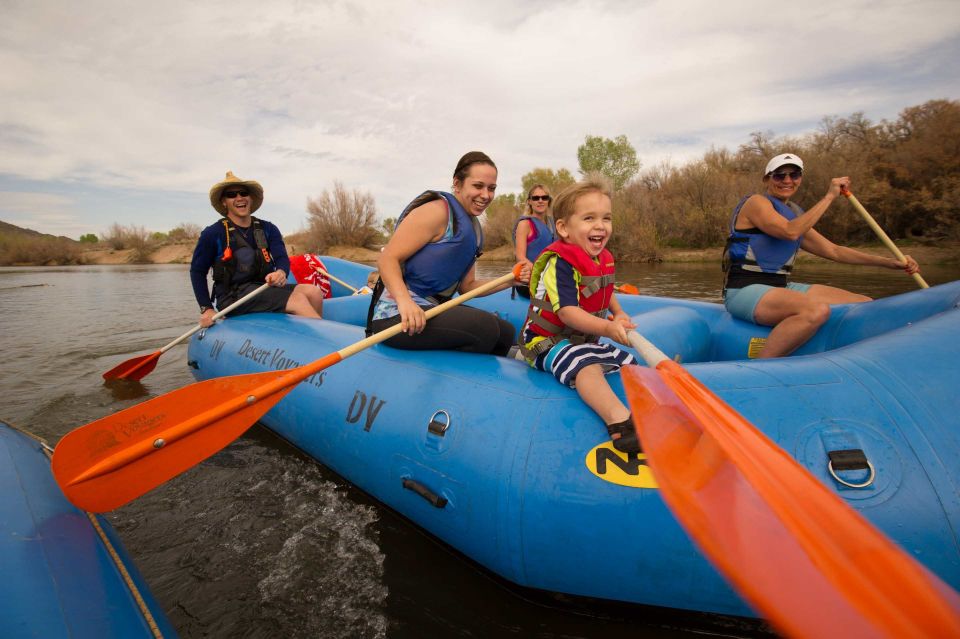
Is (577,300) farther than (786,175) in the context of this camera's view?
No

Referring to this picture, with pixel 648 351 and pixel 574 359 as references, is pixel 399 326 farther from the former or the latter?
pixel 648 351

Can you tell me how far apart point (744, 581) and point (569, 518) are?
2.71ft

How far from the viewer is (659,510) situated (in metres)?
1.60

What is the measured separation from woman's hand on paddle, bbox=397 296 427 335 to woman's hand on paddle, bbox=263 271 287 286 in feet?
8.00

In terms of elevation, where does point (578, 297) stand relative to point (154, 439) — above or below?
above

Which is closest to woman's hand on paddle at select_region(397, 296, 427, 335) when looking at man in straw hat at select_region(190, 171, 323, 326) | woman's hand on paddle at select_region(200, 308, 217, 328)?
man in straw hat at select_region(190, 171, 323, 326)

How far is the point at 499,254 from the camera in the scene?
3131cm

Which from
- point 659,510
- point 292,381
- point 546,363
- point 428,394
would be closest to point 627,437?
point 659,510

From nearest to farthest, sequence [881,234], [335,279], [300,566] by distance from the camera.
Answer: [300,566]
[881,234]
[335,279]

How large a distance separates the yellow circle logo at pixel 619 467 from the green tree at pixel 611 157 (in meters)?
38.4

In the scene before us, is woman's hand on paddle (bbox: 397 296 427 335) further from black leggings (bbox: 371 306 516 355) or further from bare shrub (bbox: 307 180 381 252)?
bare shrub (bbox: 307 180 381 252)

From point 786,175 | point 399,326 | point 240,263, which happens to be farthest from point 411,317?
point 240,263

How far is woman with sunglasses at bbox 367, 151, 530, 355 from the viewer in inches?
102

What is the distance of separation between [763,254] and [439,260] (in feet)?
7.33
